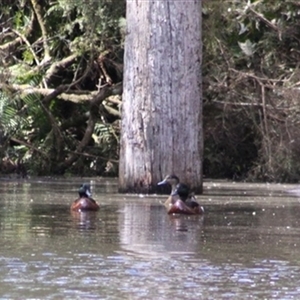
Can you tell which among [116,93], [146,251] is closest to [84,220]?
[146,251]

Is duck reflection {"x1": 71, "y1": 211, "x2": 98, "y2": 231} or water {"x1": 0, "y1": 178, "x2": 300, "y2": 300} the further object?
duck reflection {"x1": 71, "y1": 211, "x2": 98, "y2": 231}

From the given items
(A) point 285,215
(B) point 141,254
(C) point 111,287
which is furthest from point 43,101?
(C) point 111,287

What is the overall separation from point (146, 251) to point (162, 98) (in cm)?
598

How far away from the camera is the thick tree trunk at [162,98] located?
12.7 m

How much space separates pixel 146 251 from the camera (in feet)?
22.6

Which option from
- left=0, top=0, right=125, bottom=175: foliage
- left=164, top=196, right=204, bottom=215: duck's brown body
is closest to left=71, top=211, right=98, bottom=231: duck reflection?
left=164, top=196, right=204, bottom=215: duck's brown body

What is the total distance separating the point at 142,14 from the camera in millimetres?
12789

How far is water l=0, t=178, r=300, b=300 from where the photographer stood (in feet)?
17.8

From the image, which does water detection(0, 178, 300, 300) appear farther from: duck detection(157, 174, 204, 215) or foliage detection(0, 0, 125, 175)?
foliage detection(0, 0, 125, 175)

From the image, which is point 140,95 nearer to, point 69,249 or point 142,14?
point 142,14

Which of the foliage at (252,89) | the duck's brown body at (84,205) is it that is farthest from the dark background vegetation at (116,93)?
the duck's brown body at (84,205)

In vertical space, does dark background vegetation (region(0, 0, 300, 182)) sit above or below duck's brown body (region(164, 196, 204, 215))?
above

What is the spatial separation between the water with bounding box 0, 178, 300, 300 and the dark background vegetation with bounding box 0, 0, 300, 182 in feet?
15.1

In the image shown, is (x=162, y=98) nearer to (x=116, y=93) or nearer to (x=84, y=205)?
(x=84, y=205)
